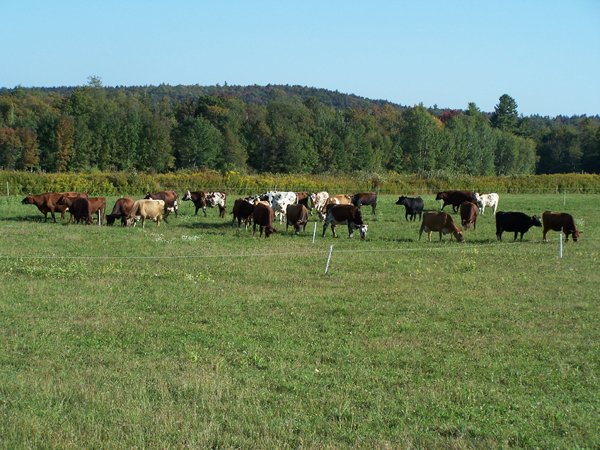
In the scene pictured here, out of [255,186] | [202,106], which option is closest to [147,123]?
[202,106]

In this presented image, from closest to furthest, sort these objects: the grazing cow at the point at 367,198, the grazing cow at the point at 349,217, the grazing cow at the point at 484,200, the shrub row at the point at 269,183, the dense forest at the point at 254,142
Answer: the grazing cow at the point at 349,217
the grazing cow at the point at 367,198
the grazing cow at the point at 484,200
the shrub row at the point at 269,183
the dense forest at the point at 254,142

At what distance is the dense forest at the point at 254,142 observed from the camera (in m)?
90.5

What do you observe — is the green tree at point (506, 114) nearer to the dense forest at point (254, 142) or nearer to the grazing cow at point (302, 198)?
the dense forest at point (254, 142)

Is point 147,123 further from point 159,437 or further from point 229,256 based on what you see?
point 159,437

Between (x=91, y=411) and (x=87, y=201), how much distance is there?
26.8 m

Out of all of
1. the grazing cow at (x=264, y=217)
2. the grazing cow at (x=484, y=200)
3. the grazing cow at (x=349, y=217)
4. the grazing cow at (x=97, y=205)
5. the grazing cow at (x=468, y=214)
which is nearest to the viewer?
the grazing cow at (x=264, y=217)

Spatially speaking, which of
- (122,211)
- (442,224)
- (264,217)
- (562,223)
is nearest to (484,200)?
(562,223)

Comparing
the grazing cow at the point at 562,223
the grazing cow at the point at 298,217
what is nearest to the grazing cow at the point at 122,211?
the grazing cow at the point at 298,217

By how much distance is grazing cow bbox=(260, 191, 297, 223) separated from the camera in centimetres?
3612

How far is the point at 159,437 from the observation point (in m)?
7.70

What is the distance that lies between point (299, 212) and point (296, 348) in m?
18.3

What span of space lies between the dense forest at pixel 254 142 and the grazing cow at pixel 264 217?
5684 centimetres

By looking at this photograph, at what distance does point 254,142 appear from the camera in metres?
107

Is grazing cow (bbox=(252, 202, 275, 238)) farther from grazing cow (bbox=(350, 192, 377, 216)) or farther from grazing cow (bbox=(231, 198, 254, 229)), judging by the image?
grazing cow (bbox=(350, 192, 377, 216))
